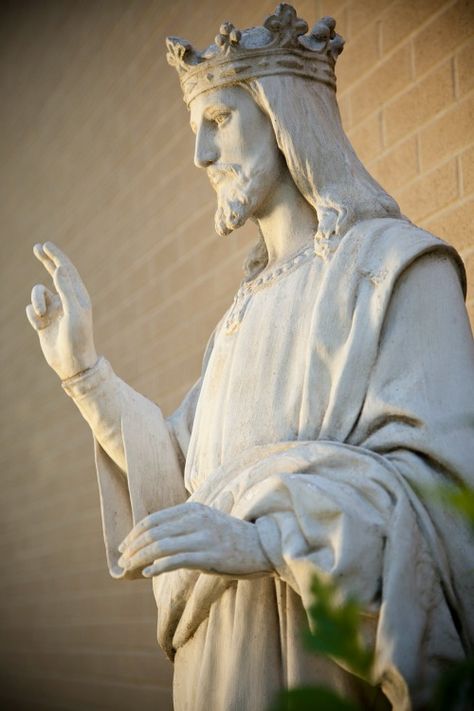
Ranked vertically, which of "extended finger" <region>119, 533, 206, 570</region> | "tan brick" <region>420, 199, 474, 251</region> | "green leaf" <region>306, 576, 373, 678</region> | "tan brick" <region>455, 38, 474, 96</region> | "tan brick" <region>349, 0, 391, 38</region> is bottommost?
"extended finger" <region>119, 533, 206, 570</region>

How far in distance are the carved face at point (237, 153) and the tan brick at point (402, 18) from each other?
4.77 ft

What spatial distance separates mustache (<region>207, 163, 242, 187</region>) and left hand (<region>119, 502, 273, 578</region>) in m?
0.79

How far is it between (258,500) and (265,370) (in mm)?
358

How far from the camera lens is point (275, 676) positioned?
6.77 ft

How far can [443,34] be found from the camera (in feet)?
11.9

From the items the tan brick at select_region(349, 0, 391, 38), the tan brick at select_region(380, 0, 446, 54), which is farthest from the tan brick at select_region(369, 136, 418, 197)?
the tan brick at select_region(349, 0, 391, 38)

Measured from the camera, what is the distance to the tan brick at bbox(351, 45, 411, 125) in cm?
382

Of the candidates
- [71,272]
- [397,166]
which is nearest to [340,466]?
[71,272]

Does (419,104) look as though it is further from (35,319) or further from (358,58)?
(35,319)

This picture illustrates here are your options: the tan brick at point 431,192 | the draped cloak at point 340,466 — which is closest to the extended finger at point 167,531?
the draped cloak at point 340,466

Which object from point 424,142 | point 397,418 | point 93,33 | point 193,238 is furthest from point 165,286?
point 397,418

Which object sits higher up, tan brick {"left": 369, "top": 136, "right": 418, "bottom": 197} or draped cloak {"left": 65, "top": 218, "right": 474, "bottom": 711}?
tan brick {"left": 369, "top": 136, "right": 418, "bottom": 197}

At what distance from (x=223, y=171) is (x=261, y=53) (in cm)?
26

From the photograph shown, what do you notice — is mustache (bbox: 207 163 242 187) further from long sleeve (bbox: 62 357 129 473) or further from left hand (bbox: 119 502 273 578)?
left hand (bbox: 119 502 273 578)
